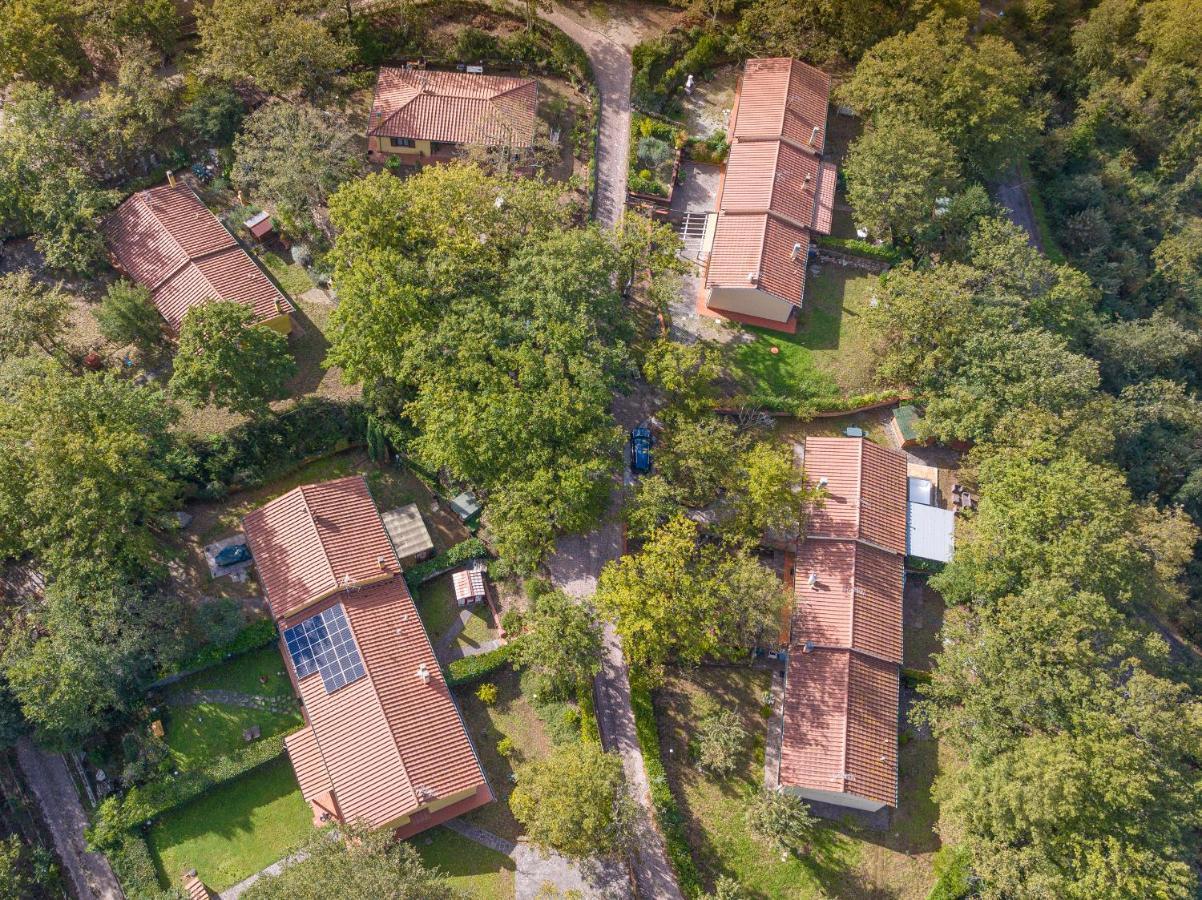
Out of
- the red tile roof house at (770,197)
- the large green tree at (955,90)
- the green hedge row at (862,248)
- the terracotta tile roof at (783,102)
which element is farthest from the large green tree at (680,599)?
the large green tree at (955,90)

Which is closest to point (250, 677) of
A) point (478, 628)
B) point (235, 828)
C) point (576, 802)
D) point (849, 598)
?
point (235, 828)

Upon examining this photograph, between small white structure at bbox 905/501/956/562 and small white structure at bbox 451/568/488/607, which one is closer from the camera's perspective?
small white structure at bbox 451/568/488/607

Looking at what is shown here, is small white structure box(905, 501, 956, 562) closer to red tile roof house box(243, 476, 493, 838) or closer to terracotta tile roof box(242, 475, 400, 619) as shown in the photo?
red tile roof house box(243, 476, 493, 838)

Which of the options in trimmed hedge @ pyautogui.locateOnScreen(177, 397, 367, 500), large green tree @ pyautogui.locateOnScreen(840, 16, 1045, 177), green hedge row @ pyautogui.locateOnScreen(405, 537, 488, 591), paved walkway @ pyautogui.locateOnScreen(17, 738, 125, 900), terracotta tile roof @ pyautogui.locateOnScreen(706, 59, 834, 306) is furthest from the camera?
large green tree @ pyautogui.locateOnScreen(840, 16, 1045, 177)

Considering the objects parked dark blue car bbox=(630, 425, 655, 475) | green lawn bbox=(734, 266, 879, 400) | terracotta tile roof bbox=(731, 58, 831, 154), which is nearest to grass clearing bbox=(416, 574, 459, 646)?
parked dark blue car bbox=(630, 425, 655, 475)

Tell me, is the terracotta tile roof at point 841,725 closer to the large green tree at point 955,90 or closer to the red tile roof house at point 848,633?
the red tile roof house at point 848,633

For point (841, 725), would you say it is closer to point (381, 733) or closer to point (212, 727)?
point (381, 733)
